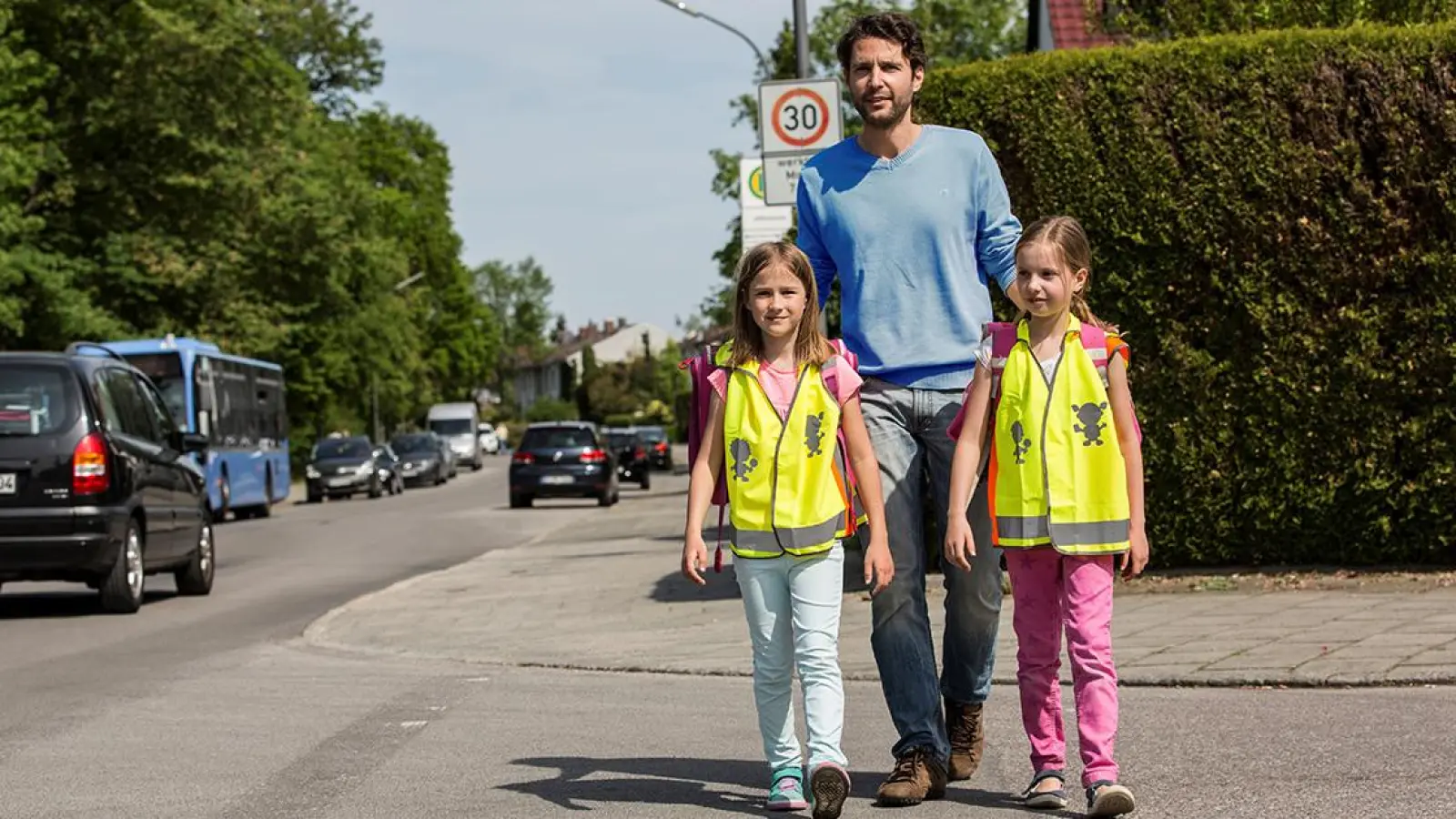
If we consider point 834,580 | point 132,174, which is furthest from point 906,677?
point 132,174

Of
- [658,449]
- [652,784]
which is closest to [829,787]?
[652,784]

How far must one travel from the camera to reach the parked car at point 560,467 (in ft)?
127

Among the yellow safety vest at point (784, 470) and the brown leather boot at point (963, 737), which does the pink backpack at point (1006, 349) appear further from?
the brown leather boot at point (963, 737)

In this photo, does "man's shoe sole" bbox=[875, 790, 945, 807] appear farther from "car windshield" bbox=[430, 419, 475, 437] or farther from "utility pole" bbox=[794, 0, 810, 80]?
"car windshield" bbox=[430, 419, 475, 437]

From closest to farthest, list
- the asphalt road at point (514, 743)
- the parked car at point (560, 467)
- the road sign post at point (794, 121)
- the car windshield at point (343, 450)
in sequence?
the asphalt road at point (514, 743) < the road sign post at point (794, 121) < the parked car at point (560, 467) < the car windshield at point (343, 450)

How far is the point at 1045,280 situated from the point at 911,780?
1438 mm

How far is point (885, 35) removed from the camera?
6.10 m

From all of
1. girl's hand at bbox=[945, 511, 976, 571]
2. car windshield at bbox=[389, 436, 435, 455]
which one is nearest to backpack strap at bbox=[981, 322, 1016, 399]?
girl's hand at bbox=[945, 511, 976, 571]

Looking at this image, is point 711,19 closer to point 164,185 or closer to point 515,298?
point 164,185

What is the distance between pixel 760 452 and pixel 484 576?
12765mm

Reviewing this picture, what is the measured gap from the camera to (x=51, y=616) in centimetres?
1523

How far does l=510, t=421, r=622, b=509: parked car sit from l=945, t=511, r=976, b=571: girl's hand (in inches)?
1298

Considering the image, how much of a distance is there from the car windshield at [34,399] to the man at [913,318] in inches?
384

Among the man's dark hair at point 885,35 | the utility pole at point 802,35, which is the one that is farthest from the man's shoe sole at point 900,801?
the utility pole at point 802,35
